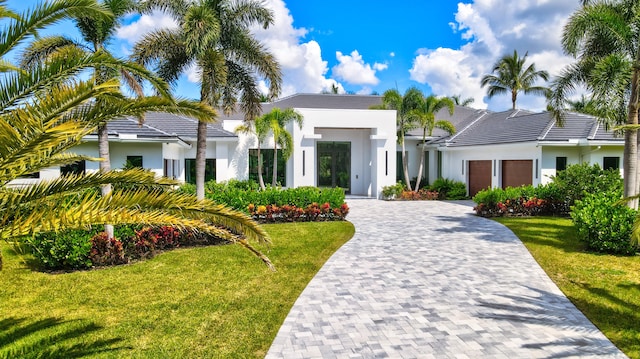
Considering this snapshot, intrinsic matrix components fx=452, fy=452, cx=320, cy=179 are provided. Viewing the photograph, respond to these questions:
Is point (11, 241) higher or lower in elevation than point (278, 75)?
lower

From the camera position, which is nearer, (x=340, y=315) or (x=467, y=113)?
(x=340, y=315)

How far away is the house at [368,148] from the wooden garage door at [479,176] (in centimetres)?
6

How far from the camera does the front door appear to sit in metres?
29.3

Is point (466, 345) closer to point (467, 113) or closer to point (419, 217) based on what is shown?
point (419, 217)

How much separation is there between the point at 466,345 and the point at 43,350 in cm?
569

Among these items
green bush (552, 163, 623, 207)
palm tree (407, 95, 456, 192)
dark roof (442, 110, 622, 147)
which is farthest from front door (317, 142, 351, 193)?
green bush (552, 163, 623, 207)

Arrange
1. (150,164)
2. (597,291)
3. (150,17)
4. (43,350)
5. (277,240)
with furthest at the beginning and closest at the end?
(150,164) → (277,240) → (150,17) → (597,291) → (43,350)

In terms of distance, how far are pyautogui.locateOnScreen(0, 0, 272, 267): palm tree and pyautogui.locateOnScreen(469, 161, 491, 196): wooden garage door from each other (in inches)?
903

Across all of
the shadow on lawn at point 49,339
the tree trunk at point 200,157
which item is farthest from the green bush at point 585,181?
the shadow on lawn at point 49,339

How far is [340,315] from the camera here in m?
7.31

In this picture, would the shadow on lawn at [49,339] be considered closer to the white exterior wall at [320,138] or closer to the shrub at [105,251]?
the shrub at [105,251]

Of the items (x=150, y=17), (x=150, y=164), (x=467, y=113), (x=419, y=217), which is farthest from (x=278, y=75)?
(x=467, y=113)

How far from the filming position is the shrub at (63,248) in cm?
1009

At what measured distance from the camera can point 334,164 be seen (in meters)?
29.4
